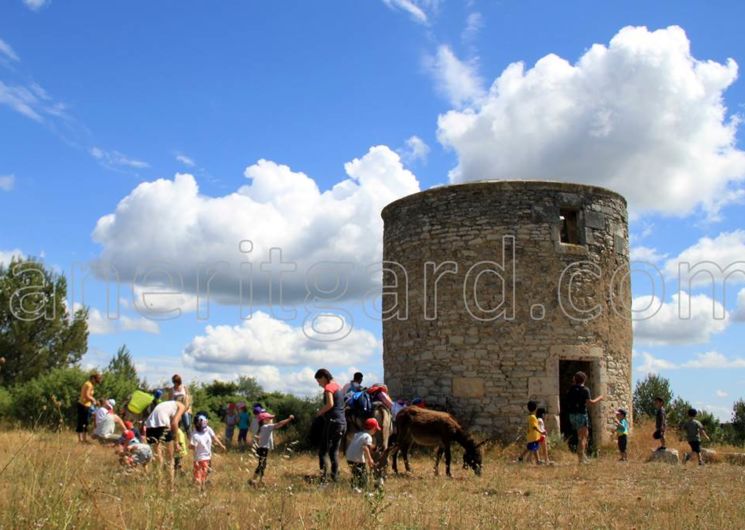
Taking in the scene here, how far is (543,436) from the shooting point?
1129 cm

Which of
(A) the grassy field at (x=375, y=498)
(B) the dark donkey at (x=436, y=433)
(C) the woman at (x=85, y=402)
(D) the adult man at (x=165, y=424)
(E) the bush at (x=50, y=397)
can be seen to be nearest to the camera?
(A) the grassy field at (x=375, y=498)

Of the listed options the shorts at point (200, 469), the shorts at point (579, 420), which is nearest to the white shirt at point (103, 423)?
the shorts at point (200, 469)

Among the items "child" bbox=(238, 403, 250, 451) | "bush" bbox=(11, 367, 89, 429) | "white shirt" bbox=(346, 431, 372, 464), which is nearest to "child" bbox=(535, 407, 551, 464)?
"white shirt" bbox=(346, 431, 372, 464)

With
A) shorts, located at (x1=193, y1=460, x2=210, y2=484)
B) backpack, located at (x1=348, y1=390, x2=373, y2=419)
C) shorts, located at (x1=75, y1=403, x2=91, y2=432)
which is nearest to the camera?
shorts, located at (x1=193, y1=460, x2=210, y2=484)

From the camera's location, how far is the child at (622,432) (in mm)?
12211

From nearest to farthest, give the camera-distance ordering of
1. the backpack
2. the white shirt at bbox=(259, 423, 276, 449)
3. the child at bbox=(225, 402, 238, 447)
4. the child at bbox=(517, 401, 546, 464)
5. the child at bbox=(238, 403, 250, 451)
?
1. the white shirt at bbox=(259, 423, 276, 449)
2. the backpack
3. the child at bbox=(517, 401, 546, 464)
4. the child at bbox=(238, 403, 250, 451)
5. the child at bbox=(225, 402, 238, 447)

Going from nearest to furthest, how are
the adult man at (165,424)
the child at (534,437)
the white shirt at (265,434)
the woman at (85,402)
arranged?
the adult man at (165,424) < the white shirt at (265,434) < the child at (534,437) < the woman at (85,402)

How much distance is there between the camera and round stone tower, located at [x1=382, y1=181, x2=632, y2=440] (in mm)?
12570

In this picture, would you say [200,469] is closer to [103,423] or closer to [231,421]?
[103,423]

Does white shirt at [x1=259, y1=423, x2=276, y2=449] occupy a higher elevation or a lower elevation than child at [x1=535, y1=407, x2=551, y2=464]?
higher

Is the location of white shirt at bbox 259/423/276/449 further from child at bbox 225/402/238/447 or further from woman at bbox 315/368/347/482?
child at bbox 225/402/238/447

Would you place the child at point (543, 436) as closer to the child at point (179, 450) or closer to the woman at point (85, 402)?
the child at point (179, 450)

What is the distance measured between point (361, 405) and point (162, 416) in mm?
2661

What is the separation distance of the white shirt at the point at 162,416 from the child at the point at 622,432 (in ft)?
25.6
